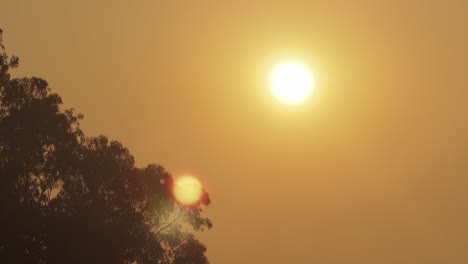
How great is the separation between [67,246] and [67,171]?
424cm

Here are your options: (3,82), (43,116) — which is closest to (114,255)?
(43,116)

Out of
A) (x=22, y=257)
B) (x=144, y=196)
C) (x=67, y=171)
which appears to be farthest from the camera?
(x=144, y=196)

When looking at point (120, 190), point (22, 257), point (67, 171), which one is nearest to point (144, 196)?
point (120, 190)

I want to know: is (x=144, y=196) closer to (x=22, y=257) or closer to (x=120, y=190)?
(x=120, y=190)

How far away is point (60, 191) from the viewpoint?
40.9 metres

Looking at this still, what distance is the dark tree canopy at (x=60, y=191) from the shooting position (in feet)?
127

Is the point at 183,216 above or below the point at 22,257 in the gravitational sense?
above

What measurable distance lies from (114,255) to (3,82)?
10.9m

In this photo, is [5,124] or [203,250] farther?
[203,250]

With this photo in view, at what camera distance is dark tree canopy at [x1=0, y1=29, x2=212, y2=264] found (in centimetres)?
3881

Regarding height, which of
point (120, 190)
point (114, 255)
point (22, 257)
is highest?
point (120, 190)

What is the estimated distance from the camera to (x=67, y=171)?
135ft

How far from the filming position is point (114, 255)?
134 ft

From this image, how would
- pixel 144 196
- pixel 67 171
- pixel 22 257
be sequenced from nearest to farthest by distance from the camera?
pixel 22 257 → pixel 67 171 → pixel 144 196
